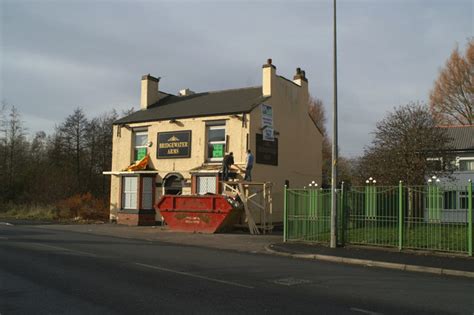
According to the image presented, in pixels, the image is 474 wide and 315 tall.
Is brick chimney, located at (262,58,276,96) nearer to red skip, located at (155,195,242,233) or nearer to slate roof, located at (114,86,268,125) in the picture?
slate roof, located at (114,86,268,125)

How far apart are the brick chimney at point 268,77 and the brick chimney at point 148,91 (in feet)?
27.5

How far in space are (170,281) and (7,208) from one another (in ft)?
110

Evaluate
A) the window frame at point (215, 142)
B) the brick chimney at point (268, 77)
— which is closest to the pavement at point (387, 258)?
the window frame at point (215, 142)

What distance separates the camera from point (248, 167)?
23234 mm

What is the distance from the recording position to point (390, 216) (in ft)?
Answer: 50.4

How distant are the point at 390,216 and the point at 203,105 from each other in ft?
51.0

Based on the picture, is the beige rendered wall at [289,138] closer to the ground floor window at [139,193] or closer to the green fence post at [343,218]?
the ground floor window at [139,193]

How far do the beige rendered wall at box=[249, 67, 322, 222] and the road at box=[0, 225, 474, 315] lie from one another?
12.8m

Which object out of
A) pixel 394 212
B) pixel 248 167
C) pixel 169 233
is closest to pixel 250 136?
pixel 248 167

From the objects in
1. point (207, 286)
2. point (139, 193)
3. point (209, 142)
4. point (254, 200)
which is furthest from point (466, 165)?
point (207, 286)

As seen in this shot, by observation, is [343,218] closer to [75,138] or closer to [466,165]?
[466,165]

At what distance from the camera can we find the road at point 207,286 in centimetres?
730

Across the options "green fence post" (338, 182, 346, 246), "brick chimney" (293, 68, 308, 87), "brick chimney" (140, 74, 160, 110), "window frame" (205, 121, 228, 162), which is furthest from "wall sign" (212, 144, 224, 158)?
"green fence post" (338, 182, 346, 246)

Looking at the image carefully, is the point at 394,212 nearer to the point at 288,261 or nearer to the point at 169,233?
the point at 288,261
